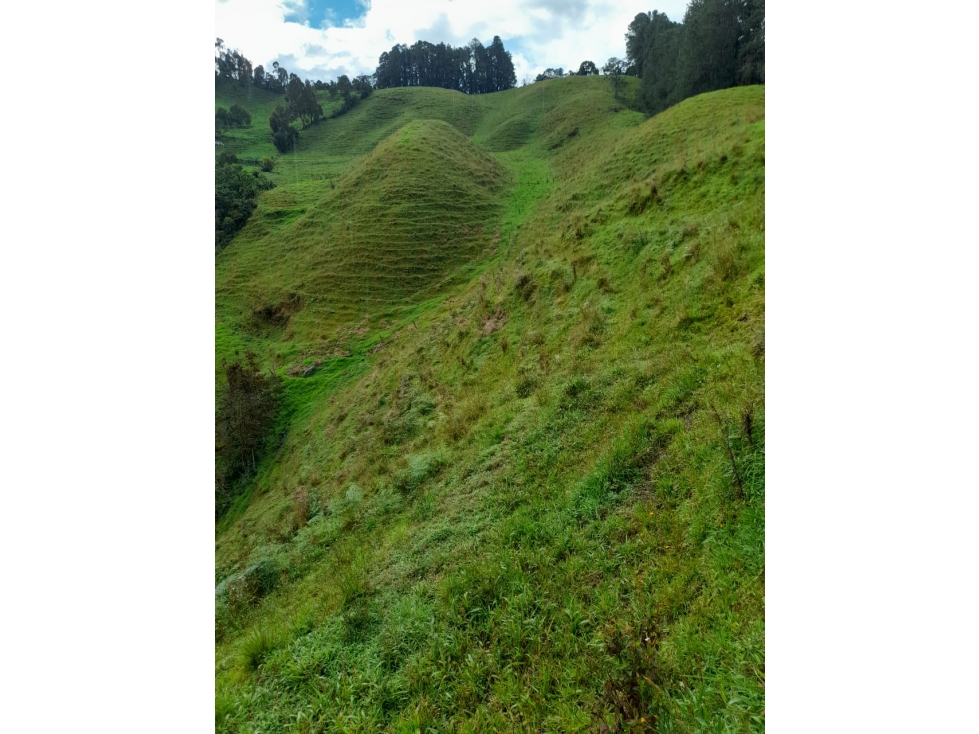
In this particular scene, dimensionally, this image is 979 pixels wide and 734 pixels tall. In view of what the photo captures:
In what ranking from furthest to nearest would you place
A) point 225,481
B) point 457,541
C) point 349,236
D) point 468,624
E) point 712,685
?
point 349,236 → point 225,481 → point 457,541 → point 468,624 → point 712,685

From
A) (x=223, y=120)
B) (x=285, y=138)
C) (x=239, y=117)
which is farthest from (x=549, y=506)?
(x=239, y=117)

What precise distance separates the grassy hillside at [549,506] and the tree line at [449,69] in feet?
48.1

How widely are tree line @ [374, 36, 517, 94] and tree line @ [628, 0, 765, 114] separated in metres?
7.84

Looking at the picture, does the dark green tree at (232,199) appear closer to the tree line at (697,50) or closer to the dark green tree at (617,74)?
the tree line at (697,50)

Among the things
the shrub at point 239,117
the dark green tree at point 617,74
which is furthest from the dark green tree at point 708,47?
the shrub at point 239,117

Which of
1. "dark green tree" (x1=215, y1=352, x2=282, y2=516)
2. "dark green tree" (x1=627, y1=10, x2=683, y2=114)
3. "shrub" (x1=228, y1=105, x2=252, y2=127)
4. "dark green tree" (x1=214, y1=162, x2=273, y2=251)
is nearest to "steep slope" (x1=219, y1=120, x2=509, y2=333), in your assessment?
"dark green tree" (x1=214, y1=162, x2=273, y2=251)

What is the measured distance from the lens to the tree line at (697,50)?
16.7 metres

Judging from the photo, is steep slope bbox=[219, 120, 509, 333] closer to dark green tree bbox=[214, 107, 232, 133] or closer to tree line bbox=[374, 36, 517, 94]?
tree line bbox=[374, 36, 517, 94]

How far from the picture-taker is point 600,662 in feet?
10.3

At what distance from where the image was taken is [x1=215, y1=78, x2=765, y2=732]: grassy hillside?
124 inches

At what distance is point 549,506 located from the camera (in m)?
4.73

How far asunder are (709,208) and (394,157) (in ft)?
79.4
